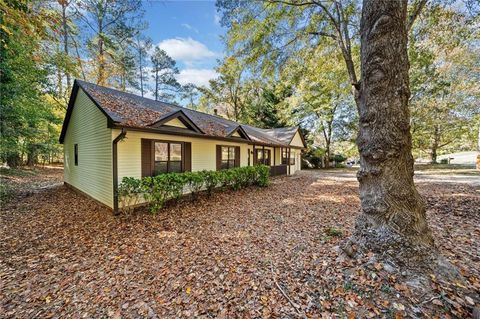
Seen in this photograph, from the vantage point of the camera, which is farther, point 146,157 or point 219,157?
point 219,157

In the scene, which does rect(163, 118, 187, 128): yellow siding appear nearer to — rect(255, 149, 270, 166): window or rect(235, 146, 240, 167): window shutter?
rect(235, 146, 240, 167): window shutter

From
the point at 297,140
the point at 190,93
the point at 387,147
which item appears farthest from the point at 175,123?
the point at 190,93

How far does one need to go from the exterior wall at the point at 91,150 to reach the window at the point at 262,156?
994 centimetres

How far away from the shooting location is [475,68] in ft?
44.3

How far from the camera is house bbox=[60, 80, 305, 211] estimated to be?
22.8ft

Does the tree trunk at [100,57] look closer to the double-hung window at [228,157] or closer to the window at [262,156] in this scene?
the double-hung window at [228,157]

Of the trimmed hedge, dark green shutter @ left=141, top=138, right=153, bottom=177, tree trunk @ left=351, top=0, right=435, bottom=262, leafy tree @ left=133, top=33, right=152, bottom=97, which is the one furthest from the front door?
leafy tree @ left=133, top=33, right=152, bottom=97

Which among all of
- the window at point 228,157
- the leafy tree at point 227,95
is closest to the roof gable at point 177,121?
the window at point 228,157

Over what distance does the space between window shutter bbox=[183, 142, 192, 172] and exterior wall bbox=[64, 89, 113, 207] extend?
296 centimetres

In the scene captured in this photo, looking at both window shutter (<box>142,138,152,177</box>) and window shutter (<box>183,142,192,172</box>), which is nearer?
window shutter (<box>142,138,152,177</box>)

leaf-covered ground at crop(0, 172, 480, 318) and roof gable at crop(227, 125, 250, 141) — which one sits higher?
roof gable at crop(227, 125, 250, 141)

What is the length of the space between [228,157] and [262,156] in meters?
4.38

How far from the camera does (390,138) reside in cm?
326

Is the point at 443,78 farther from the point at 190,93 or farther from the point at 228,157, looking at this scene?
the point at 190,93
